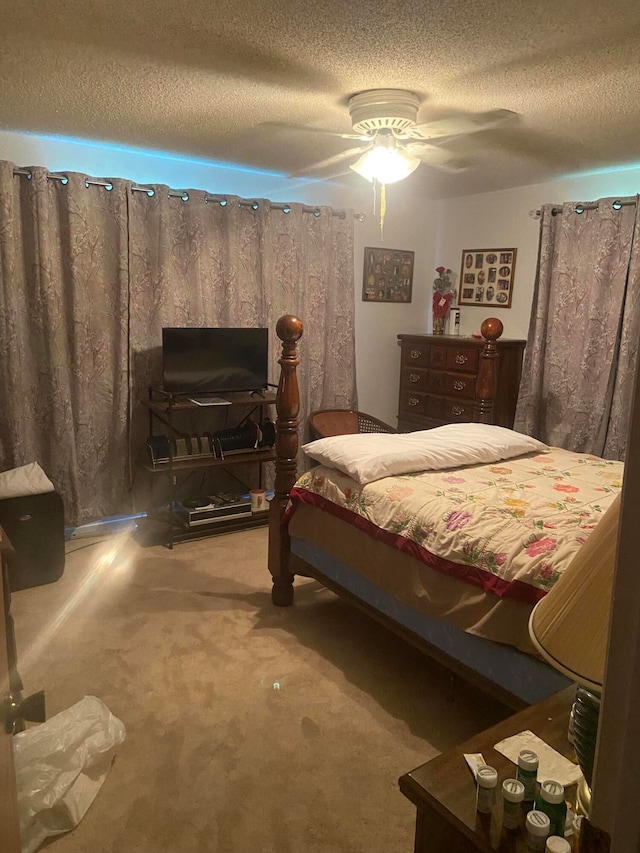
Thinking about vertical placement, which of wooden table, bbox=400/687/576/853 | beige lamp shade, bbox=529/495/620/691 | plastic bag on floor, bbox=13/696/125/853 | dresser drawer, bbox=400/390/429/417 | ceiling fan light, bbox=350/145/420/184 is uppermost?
ceiling fan light, bbox=350/145/420/184

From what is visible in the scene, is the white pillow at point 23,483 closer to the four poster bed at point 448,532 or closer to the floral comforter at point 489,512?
the four poster bed at point 448,532

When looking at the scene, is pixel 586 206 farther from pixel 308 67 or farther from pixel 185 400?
pixel 185 400

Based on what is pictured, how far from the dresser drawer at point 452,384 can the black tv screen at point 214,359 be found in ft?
4.37

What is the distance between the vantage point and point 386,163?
2848 millimetres

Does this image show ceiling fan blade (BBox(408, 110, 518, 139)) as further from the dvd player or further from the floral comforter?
the dvd player

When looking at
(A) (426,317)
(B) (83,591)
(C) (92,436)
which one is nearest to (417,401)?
(A) (426,317)

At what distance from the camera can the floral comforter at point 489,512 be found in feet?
6.22

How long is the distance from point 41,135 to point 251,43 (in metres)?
1.95

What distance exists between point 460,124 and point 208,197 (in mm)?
1756

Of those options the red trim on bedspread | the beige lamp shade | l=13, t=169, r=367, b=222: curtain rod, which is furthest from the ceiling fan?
the beige lamp shade

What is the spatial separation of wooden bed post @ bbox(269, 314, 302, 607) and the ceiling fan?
82 centimetres

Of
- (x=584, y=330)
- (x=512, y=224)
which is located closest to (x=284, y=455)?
(x=584, y=330)

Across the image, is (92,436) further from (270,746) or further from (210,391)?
(270,746)

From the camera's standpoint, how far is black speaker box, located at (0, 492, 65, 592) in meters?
3.11
